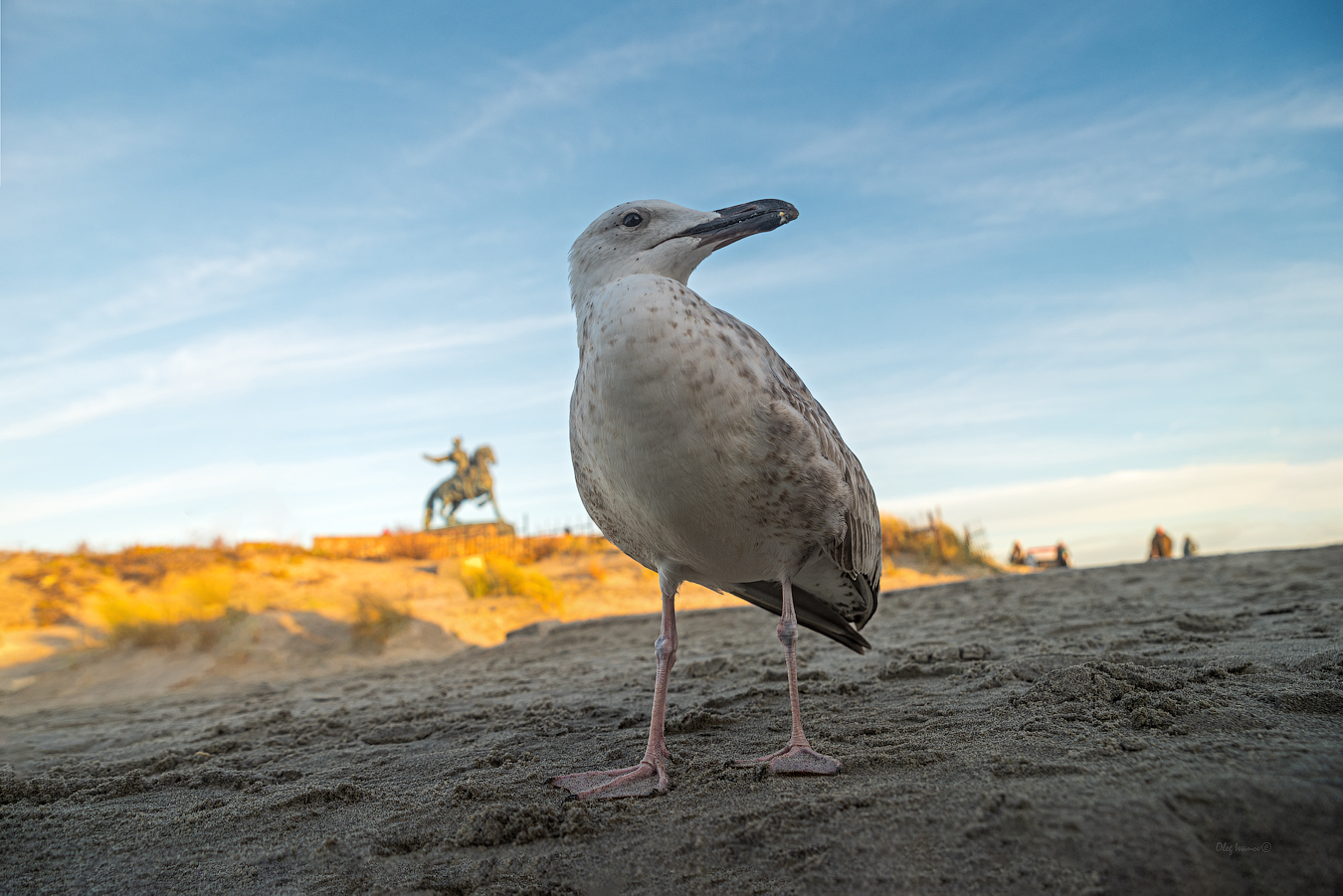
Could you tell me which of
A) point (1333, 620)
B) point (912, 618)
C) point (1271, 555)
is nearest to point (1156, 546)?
point (1271, 555)

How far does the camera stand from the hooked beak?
3379 mm

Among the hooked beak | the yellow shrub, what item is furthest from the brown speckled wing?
the yellow shrub

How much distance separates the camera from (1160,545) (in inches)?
730

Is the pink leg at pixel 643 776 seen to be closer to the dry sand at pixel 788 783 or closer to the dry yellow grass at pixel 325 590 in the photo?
the dry sand at pixel 788 783

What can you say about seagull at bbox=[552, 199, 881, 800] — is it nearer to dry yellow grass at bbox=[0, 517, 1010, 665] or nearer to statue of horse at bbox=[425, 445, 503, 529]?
dry yellow grass at bbox=[0, 517, 1010, 665]

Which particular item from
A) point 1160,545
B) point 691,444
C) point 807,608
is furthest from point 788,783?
point 1160,545

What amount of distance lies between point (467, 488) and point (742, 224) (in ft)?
72.3

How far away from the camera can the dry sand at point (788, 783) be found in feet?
6.04

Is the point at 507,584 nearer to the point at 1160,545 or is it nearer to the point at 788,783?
the point at 788,783

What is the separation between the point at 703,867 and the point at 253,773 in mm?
2723

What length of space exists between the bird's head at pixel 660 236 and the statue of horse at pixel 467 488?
21.5 meters

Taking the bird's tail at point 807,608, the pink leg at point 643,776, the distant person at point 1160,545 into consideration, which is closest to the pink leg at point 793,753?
the pink leg at point 643,776

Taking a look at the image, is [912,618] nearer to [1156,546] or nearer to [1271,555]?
[1271,555]

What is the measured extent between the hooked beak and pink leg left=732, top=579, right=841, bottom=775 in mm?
1593
